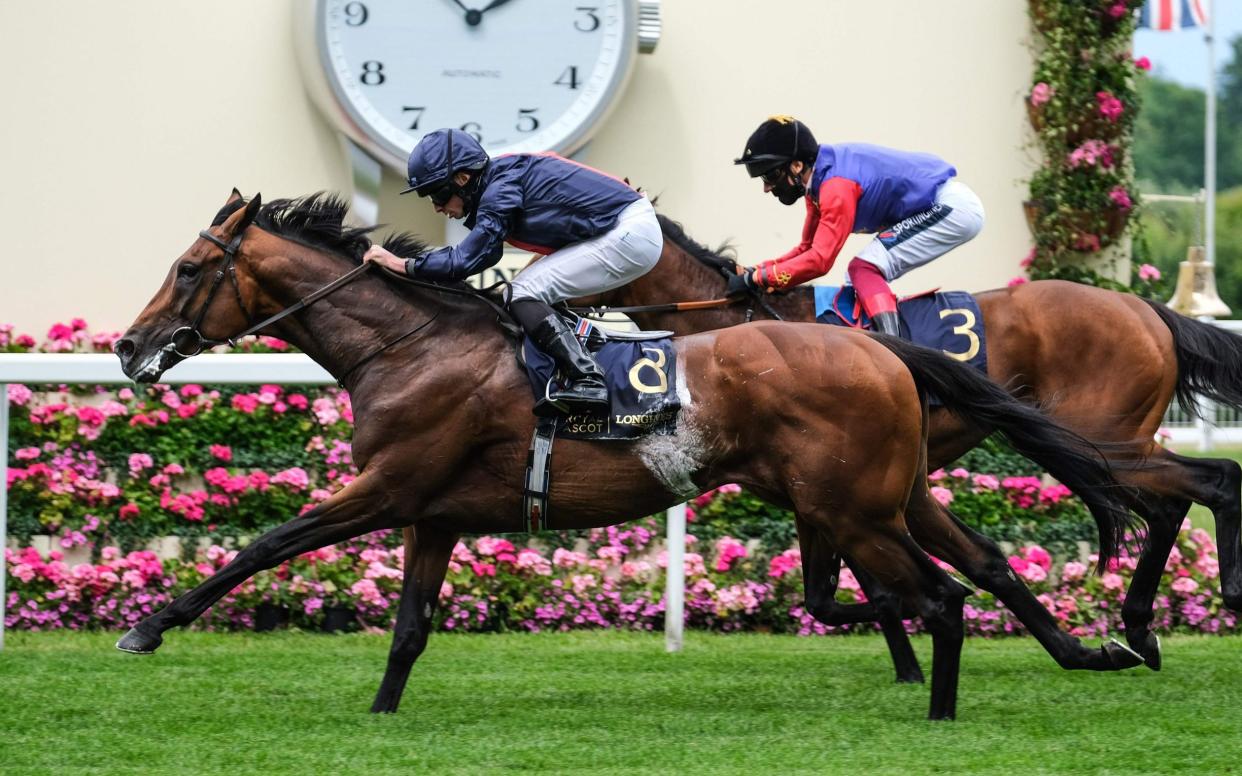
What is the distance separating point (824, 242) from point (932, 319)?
49 centimetres

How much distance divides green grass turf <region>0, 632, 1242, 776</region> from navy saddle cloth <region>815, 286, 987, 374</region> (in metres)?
1.15

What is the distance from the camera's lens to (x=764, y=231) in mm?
8375

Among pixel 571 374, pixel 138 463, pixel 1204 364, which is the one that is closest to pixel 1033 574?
pixel 1204 364

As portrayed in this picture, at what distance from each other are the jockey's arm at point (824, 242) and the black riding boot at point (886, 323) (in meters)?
0.24

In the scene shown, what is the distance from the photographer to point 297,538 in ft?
15.7

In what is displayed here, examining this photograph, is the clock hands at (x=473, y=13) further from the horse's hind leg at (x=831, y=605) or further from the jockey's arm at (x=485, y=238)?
the horse's hind leg at (x=831, y=605)

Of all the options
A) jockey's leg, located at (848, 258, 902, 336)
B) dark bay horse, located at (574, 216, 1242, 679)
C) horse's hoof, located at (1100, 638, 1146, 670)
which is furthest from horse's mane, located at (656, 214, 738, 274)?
horse's hoof, located at (1100, 638, 1146, 670)

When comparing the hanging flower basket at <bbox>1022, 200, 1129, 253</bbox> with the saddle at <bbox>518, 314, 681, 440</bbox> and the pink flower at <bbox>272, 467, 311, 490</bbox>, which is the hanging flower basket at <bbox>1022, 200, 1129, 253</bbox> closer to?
the pink flower at <bbox>272, 467, 311, 490</bbox>

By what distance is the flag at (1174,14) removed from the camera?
1873 cm

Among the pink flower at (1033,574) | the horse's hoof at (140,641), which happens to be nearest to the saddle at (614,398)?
the horse's hoof at (140,641)

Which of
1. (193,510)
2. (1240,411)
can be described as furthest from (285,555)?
(1240,411)

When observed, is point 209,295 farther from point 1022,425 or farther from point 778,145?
point 1022,425

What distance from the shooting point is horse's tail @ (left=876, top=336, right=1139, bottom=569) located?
495cm

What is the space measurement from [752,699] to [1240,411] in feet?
7.49
